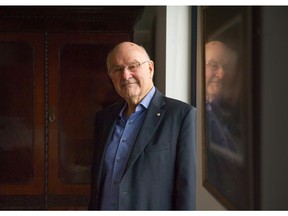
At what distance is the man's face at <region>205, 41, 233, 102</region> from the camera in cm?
74

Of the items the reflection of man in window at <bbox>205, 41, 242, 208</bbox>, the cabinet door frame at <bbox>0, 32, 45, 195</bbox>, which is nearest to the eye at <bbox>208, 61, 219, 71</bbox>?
the reflection of man in window at <bbox>205, 41, 242, 208</bbox>

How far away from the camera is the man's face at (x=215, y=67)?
74 cm

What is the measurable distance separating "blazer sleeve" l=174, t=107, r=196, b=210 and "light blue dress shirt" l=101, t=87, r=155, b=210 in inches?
3.7

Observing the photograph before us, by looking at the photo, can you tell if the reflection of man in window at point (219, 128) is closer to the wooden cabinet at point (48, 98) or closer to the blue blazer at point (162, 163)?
Result: the blue blazer at point (162, 163)

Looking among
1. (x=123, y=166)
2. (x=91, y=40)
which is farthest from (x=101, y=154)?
(x=91, y=40)

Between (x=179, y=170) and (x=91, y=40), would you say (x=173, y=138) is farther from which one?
(x=91, y=40)

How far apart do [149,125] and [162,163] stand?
0.08 m

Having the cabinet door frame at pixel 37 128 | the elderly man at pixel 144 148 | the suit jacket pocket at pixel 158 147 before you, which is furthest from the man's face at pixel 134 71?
the cabinet door frame at pixel 37 128

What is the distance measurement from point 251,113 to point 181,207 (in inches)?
9.9

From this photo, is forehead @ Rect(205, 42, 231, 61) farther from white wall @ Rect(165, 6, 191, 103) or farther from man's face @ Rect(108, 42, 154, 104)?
man's face @ Rect(108, 42, 154, 104)

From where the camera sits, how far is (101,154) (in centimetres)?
71

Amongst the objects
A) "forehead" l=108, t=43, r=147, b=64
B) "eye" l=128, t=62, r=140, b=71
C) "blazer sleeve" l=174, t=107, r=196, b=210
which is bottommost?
"blazer sleeve" l=174, t=107, r=196, b=210

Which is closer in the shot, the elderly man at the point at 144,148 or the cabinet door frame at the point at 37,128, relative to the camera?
the elderly man at the point at 144,148

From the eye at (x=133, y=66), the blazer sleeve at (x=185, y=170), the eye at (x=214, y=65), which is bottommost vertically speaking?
the blazer sleeve at (x=185, y=170)
